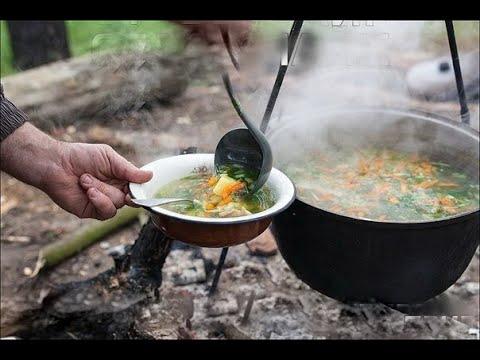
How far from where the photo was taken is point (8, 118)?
2.61 m

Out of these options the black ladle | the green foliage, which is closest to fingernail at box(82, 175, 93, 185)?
the black ladle

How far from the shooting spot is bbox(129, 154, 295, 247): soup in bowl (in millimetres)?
2307

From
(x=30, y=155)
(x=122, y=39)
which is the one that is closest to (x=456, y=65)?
(x=30, y=155)

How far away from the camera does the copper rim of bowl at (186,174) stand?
2.27m

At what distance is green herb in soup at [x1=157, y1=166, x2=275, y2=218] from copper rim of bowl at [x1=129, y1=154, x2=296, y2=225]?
0.03 metres

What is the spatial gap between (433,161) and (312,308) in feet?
4.30

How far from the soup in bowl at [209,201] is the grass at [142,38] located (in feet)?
13.1

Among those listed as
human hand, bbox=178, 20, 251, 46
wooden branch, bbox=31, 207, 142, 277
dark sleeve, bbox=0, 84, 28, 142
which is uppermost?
human hand, bbox=178, 20, 251, 46

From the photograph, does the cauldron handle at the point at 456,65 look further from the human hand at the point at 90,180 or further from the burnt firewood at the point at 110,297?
the burnt firewood at the point at 110,297

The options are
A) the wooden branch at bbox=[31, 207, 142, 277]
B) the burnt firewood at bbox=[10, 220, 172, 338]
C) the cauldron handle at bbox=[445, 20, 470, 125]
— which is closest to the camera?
the cauldron handle at bbox=[445, 20, 470, 125]

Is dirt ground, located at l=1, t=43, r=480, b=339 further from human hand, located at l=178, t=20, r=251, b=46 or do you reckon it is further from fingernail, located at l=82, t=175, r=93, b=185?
human hand, located at l=178, t=20, r=251, b=46

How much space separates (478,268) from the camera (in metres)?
A: 3.99

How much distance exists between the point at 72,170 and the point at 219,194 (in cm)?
85
